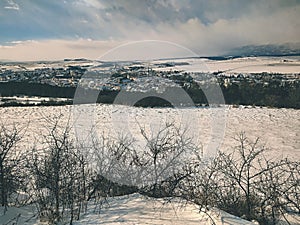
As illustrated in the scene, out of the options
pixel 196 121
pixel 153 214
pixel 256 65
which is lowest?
pixel 196 121

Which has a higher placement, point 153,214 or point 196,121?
point 153,214

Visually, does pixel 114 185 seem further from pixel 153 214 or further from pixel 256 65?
pixel 256 65

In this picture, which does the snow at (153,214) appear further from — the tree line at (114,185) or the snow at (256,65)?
the snow at (256,65)

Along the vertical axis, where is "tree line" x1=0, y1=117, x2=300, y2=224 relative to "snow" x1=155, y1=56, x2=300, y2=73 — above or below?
below

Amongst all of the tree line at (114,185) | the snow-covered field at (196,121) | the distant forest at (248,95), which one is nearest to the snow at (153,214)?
the tree line at (114,185)

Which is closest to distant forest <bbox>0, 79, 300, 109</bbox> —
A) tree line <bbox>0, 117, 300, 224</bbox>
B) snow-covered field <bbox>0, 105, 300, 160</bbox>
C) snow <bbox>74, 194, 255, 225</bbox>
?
snow-covered field <bbox>0, 105, 300, 160</bbox>

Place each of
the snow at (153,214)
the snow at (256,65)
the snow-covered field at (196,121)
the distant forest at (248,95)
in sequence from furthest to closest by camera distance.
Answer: the snow at (256,65) < the distant forest at (248,95) < the snow-covered field at (196,121) < the snow at (153,214)

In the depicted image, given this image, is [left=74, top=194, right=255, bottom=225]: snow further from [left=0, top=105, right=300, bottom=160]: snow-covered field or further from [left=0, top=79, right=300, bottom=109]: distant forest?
[left=0, top=79, right=300, bottom=109]: distant forest

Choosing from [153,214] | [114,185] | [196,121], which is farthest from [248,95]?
[153,214]

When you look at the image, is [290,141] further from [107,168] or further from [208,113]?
[107,168]

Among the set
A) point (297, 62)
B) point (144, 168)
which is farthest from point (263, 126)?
point (297, 62)

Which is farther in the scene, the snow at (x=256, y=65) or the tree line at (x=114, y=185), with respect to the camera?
the snow at (x=256, y=65)

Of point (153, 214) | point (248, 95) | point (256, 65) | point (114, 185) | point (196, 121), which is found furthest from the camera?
point (256, 65)
